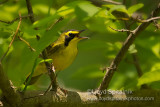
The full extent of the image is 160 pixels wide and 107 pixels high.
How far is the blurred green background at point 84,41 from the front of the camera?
2.62 metres

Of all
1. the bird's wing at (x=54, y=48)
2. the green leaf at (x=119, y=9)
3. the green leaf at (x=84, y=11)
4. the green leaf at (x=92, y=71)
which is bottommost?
the green leaf at (x=92, y=71)

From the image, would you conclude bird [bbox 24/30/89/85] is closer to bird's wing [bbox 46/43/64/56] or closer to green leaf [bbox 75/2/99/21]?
bird's wing [bbox 46/43/64/56]

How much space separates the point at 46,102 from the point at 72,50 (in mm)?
1683

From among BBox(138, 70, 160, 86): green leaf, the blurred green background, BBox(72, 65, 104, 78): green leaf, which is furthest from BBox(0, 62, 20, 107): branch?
BBox(72, 65, 104, 78): green leaf

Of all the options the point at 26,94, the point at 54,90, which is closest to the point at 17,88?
the point at 26,94

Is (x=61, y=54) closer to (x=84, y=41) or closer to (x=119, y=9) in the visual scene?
(x=84, y=41)

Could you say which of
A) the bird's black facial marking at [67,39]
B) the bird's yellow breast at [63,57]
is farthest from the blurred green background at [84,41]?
the bird's black facial marking at [67,39]

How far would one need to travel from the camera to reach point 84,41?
15.0ft

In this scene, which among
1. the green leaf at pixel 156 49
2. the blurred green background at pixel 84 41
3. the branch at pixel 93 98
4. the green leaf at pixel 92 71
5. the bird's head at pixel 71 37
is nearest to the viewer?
the blurred green background at pixel 84 41

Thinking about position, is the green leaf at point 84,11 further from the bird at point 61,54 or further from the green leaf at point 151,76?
the bird at point 61,54

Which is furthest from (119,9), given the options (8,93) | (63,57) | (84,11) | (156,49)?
(63,57)

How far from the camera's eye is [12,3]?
448 cm

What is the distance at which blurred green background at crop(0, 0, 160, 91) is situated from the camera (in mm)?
2625

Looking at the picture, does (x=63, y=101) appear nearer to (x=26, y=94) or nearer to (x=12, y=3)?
(x=26, y=94)
